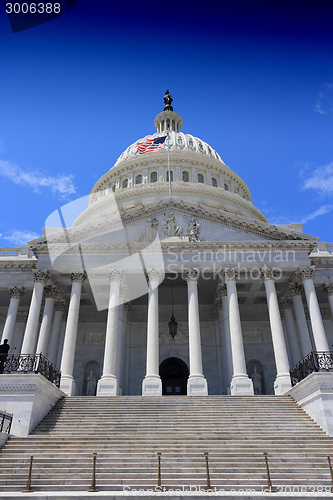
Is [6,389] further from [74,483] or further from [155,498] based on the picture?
[155,498]

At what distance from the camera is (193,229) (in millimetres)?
29641

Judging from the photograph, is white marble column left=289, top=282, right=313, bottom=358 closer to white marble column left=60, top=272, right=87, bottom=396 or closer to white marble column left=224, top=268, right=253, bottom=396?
white marble column left=224, top=268, right=253, bottom=396

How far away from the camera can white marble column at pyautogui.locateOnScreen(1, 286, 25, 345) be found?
29.0 metres

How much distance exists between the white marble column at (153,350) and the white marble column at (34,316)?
7.58 m

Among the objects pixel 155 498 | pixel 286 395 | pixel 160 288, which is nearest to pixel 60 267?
pixel 160 288

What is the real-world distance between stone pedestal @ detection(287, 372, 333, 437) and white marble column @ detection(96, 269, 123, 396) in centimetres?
1111

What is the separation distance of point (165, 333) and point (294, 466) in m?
22.1

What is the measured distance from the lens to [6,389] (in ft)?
62.2

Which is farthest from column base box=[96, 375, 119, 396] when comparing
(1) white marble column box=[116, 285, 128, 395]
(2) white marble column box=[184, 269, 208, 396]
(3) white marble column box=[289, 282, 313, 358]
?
(3) white marble column box=[289, 282, 313, 358]

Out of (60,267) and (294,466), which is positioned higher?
(60,267)

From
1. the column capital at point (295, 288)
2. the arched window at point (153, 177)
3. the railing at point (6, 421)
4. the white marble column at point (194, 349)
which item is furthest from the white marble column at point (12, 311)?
the arched window at point (153, 177)

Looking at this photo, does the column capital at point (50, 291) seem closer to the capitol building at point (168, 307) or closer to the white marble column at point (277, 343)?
the capitol building at point (168, 307)

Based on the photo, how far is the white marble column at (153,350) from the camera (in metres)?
24.1

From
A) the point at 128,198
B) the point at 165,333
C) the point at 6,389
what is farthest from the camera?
the point at 128,198
